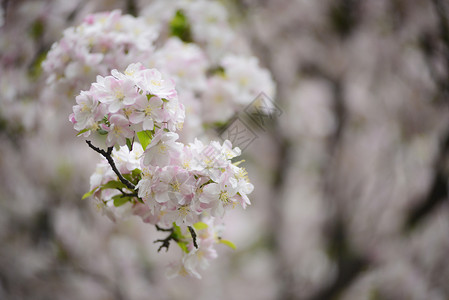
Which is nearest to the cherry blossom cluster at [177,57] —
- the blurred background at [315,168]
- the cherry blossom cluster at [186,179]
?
the blurred background at [315,168]

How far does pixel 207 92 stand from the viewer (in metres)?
1.25

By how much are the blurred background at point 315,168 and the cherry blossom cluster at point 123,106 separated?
87 centimetres

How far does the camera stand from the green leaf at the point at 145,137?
25.4 inches

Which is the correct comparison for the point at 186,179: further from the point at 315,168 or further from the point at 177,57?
the point at 315,168

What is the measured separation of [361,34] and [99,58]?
230 centimetres

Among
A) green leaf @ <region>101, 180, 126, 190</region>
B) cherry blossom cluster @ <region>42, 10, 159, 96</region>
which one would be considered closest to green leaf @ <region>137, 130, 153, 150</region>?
green leaf @ <region>101, 180, 126, 190</region>

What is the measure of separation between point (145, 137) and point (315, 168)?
9.78 ft

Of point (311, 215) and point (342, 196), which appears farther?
point (311, 215)

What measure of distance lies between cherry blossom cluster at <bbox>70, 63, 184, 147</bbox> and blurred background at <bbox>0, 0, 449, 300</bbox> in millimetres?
869

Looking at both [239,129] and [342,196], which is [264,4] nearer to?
[342,196]

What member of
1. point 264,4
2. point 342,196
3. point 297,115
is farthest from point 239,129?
point 297,115

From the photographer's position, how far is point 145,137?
0.65 metres

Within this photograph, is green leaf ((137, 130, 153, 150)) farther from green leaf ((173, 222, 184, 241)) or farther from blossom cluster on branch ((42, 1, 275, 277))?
green leaf ((173, 222, 184, 241))

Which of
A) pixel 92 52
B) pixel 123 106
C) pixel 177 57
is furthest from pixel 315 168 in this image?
pixel 123 106
